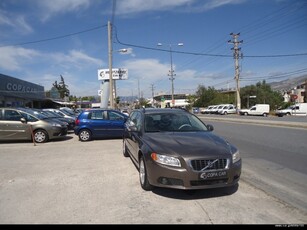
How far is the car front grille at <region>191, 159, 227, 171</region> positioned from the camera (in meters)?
4.62

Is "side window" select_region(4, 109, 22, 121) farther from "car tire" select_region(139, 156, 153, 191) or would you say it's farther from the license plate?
the license plate

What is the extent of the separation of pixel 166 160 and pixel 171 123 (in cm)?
187

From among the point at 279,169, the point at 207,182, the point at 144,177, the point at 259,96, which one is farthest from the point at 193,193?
the point at 259,96

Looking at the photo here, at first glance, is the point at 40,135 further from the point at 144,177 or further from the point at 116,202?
the point at 116,202

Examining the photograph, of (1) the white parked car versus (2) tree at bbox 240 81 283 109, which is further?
(2) tree at bbox 240 81 283 109

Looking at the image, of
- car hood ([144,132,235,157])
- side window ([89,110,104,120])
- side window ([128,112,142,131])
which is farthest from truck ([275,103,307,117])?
car hood ([144,132,235,157])

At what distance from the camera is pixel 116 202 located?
471 centimetres

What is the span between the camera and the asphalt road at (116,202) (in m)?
4.02

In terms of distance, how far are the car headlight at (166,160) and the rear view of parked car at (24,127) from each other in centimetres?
913

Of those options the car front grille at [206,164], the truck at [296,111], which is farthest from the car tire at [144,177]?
the truck at [296,111]

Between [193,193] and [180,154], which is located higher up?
[180,154]

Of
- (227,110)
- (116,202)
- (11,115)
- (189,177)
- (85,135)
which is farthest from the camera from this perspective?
(227,110)

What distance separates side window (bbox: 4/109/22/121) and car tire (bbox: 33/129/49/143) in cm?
109

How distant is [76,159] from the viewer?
8469mm
